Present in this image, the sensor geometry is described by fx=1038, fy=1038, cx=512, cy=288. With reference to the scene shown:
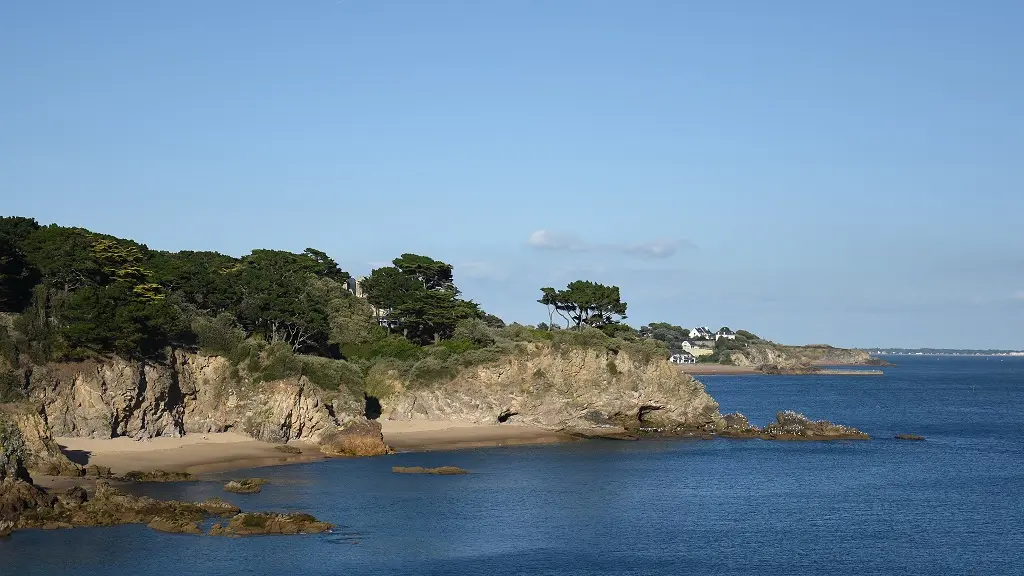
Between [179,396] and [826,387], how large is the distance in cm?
12817

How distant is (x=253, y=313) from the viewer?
8038cm

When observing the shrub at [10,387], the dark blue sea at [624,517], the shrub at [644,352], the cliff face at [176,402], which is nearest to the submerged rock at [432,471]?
the dark blue sea at [624,517]

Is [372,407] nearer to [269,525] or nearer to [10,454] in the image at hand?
[269,525]

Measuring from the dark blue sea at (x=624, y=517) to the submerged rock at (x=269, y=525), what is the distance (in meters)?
0.82

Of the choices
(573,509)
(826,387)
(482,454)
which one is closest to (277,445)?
(482,454)

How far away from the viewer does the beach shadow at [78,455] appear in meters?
56.3

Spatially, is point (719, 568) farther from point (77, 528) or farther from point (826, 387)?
point (826, 387)

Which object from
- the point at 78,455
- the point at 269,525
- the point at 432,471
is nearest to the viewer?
the point at 269,525

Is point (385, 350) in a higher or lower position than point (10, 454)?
higher

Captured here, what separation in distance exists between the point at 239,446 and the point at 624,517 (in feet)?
91.1

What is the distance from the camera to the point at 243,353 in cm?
7025

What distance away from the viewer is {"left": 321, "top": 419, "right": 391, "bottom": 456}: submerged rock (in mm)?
68250

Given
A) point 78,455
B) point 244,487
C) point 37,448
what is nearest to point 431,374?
point 78,455

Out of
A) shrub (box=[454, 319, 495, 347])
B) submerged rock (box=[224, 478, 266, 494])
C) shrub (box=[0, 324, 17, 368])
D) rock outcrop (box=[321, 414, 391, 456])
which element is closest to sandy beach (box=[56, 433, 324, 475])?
rock outcrop (box=[321, 414, 391, 456])
